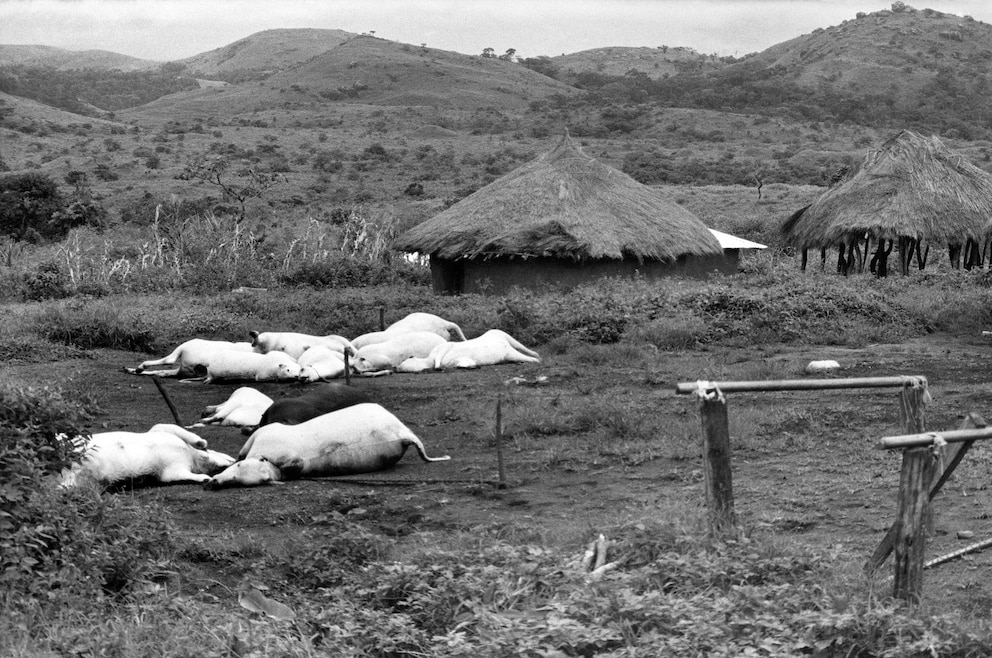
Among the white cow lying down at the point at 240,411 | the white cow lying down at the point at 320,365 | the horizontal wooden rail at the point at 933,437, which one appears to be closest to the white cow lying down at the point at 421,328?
the white cow lying down at the point at 320,365

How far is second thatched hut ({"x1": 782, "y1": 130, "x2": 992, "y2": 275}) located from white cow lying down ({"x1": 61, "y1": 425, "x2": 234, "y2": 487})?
1423 centimetres

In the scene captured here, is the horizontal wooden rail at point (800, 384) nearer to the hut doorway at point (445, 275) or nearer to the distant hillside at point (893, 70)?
the hut doorway at point (445, 275)

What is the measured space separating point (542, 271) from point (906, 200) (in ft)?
20.4

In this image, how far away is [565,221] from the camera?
1894 centimetres

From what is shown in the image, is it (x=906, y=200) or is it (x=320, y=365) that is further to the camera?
(x=906, y=200)

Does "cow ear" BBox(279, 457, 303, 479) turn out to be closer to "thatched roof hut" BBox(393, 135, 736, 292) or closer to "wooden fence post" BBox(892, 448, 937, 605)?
"wooden fence post" BBox(892, 448, 937, 605)

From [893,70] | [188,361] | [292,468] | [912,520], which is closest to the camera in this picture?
[912,520]

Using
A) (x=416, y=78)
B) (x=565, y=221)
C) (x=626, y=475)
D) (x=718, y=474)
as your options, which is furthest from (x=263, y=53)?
(x=718, y=474)

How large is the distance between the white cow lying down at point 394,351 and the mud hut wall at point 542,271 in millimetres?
5101

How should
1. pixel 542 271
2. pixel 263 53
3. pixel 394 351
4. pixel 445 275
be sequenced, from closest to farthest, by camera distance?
pixel 394 351
pixel 542 271
pixel 445 275
pixel 263 53

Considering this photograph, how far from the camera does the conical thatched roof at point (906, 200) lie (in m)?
19.5

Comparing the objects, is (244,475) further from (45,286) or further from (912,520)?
(45,286)

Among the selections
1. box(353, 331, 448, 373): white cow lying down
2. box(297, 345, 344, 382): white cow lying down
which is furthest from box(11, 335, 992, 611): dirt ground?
box(353, 331, 448, 373): white cow lying down

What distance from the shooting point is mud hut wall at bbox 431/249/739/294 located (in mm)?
18781
